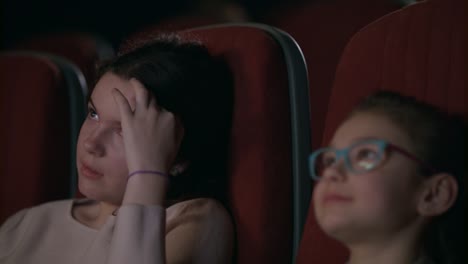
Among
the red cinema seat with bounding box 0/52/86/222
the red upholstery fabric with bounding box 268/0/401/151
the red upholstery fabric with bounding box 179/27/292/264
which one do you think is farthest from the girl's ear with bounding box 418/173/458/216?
the red cinema seat with bounding box 0/52/86/222

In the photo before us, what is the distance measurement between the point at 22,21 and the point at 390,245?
2153 millimetres

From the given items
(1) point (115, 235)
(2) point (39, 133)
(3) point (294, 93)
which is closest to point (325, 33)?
(3) point (294, 93)

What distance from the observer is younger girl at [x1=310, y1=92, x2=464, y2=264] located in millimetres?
641

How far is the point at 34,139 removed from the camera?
1.40 metres

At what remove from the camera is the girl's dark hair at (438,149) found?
66 cm

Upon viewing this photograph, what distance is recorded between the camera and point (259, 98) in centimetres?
98

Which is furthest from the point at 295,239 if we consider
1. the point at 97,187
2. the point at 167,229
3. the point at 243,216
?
the point at 97,187

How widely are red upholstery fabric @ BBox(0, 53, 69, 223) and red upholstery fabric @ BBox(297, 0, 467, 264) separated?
27.5 inches

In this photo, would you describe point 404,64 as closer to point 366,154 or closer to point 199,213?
point 366,154

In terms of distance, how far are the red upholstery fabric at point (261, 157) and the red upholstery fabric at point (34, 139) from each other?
1.79 feet

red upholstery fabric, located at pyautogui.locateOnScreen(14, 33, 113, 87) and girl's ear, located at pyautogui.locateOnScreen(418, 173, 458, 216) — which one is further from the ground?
girl's ear, located at pyautogui.locateOnScreen(418, 173, 458, 216)

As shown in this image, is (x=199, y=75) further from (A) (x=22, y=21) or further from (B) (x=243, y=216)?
(A) (x=22, y=21)

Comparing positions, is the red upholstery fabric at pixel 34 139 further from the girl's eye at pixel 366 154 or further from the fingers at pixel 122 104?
the girl's eye at pixel 366 154

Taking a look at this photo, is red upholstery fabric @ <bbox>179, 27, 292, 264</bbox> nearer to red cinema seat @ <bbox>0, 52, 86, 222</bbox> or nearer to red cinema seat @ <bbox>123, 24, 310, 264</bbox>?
red cinema seat @ <bbox>123, 24, 310, 264</bbox>
